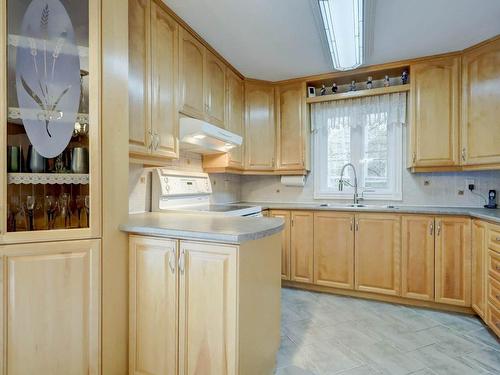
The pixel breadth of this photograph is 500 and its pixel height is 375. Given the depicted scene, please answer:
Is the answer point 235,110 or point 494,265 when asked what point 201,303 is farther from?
point 235,110

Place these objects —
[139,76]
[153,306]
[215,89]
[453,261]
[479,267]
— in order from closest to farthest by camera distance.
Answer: [153,306] < [139,76] < [479,267] < [453,261] < [215,89]

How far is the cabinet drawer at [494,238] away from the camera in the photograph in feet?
6.82

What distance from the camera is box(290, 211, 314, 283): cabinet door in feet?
10.2

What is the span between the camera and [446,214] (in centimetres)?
258

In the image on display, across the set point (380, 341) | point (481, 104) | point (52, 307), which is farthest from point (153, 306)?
point (481, 104)

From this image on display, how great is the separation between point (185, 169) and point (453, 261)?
8.78 feet

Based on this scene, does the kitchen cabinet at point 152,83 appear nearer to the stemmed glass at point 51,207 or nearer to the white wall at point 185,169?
the white wall at point 185,169

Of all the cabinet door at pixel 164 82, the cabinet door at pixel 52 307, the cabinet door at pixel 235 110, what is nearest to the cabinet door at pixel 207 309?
the cabinet door at pixel 52 307

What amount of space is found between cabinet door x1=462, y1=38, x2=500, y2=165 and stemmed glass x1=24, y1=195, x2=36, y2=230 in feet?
11.4

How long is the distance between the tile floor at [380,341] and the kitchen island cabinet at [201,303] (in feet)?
1.43

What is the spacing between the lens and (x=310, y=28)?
2.28m

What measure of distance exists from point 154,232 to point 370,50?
254 cm

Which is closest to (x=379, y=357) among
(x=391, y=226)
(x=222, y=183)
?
(x=391, y=226)

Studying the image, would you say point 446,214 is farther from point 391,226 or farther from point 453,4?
point 453,4
